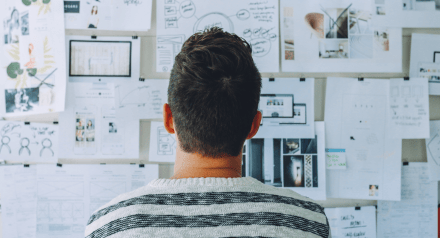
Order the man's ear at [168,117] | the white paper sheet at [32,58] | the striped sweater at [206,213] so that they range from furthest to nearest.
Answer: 1. the white paper sheet at [32,58]
2. the man's ear at [168,117]
3. the striped sweater at [206,213]

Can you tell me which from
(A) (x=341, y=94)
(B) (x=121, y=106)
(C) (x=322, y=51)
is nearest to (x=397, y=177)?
(A) (x=341, y=94)

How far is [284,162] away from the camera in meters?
Result: 1.00

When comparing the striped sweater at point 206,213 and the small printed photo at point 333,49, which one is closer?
the striped sweater at point 206,213

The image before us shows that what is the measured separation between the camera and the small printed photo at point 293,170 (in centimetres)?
100

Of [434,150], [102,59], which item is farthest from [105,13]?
[434,150]

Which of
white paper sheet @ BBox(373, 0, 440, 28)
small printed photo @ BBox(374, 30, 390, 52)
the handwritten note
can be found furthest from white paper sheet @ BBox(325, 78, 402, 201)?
white paper sheet @ BBox(373, 0, 440, 28)

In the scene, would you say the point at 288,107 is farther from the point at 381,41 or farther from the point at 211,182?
the point at 211,182

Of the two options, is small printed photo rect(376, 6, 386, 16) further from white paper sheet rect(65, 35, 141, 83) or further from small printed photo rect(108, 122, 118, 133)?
small printed photo rect(108, 122, 118, 133)

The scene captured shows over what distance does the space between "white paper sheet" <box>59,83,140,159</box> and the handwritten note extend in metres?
0.72

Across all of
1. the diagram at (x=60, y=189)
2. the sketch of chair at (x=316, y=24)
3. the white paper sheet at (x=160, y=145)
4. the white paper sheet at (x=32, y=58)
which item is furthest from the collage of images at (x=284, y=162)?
the white paper sheet at (x=32, y=58)

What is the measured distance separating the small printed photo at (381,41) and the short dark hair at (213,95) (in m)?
0.74

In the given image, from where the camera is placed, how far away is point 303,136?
39.1 inches

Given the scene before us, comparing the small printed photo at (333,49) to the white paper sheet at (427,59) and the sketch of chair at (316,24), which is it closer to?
the sketch of chair at (316,24)

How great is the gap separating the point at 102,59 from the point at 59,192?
20.4 inches
